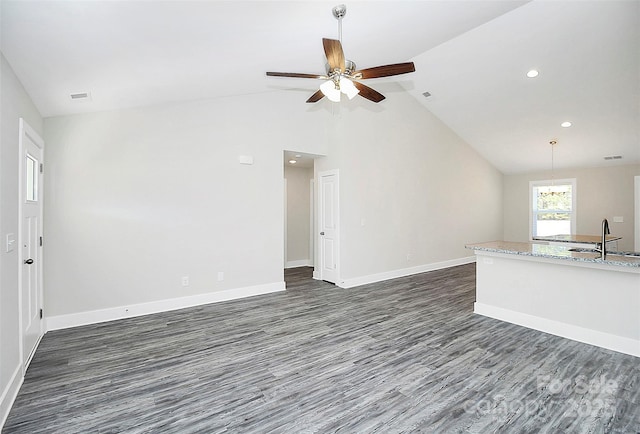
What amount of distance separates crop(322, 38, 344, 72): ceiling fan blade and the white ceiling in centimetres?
42

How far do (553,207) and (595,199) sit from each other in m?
0.92

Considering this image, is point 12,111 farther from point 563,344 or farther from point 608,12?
point 608,12

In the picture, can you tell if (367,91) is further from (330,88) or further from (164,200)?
(164,200)

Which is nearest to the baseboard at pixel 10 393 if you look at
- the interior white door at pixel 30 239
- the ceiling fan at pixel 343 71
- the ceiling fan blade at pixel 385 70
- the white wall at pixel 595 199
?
the interior white door at pixel 30 239

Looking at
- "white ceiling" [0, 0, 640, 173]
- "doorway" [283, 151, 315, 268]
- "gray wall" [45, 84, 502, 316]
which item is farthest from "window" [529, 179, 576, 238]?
"doorway" [283, 151, 315, 268]

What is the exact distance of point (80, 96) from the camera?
10.3ft

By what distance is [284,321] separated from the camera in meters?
3.79

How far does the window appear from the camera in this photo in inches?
313

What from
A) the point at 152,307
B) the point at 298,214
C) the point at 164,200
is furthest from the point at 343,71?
the point at 298,214

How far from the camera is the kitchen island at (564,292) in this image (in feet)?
9.61

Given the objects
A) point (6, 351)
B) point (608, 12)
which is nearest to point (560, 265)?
point (608, 12)

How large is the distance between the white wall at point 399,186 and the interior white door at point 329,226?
12 cm

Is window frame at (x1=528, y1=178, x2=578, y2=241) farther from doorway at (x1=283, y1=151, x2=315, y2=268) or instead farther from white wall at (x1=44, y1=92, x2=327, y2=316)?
white wall at (x1=44, y1=92, x2=327, y2=316)

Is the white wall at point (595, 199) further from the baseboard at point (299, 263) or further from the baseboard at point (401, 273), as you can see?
the baseboard at point (299, 263)
